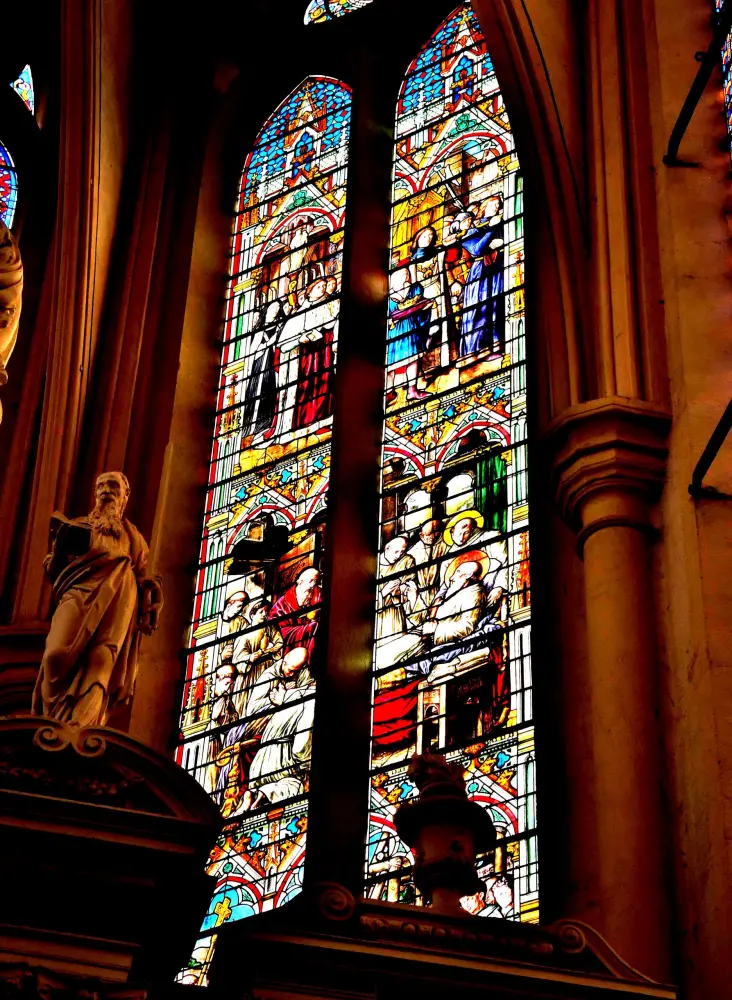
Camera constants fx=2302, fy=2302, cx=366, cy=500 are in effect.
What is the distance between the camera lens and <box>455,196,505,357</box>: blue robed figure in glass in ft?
39.2

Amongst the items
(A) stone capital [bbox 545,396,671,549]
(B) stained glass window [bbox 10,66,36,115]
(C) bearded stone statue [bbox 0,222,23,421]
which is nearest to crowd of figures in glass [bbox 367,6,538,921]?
(A) stone capital [bbox 545,396,671,549]

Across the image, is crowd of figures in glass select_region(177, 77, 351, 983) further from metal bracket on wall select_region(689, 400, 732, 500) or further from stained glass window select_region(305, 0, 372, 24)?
metal bracket on wall select_region(689, 400, 732, 500)

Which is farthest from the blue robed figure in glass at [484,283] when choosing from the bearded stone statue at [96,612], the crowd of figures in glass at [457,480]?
the bearded stone statue at [96,612]

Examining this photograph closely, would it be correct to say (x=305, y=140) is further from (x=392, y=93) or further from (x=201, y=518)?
(x=201, y=518)

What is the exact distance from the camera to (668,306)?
10297 mm

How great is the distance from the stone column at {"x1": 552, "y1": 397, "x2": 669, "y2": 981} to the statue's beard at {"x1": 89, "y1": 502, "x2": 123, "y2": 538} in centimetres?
209

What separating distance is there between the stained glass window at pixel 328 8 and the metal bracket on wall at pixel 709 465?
231 inches

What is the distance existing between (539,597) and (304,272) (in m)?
3.46

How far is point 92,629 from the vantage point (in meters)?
8.54

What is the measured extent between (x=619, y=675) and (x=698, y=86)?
9.37 ft

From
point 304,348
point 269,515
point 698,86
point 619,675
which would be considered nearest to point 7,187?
point 304,348

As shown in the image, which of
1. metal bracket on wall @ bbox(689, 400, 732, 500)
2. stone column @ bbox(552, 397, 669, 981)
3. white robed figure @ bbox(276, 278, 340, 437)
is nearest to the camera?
stone column @ bbox(552, 397, 669, 981)

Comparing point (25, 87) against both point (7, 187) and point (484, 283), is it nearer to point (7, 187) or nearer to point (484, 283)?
point (7, 187)

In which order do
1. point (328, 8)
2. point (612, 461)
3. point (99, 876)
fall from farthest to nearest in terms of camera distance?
1. point (328, 8)
2. point (612, 461)
3. point (99, 876)
